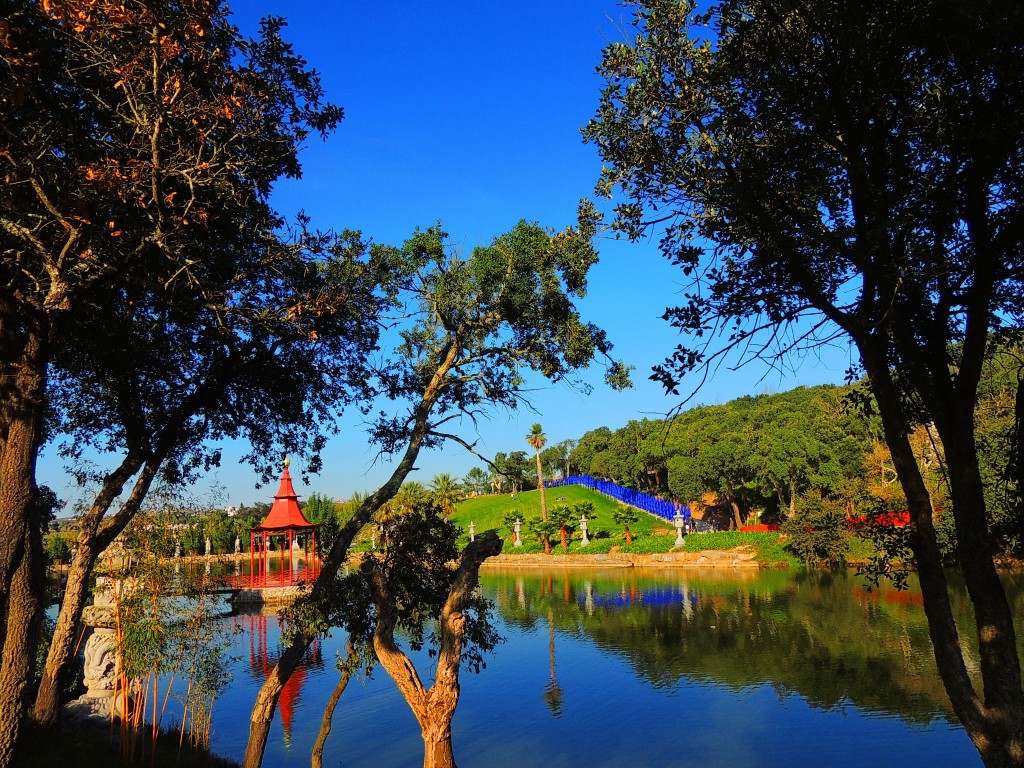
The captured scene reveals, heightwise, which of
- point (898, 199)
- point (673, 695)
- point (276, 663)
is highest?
point (898, 199)

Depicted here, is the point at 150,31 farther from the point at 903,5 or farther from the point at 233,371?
the point at 903,5

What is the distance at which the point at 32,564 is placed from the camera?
766 cm

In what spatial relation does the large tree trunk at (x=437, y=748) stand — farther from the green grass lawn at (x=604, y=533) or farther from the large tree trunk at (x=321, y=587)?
the green grass lawn at (x=604, y=533)

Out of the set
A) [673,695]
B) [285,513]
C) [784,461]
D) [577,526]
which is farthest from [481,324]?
[577,526]

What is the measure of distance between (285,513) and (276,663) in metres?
20.3

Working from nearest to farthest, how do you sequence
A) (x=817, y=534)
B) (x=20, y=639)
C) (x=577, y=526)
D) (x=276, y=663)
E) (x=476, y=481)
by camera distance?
1. (x=20, y=639)
2. (x=276, y=663)
3. (x=817, y=534)
4. (x=577, y=526)
5. (x=476, y=481)

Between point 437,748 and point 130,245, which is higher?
point 130,245

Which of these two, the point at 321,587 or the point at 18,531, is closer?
the point at 18,531

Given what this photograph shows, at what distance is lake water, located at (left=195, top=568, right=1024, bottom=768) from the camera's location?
1439 cm

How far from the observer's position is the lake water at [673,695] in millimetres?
14391

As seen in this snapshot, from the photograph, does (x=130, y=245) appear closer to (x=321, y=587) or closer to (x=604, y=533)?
(x=321, y=587)

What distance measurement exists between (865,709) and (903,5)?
Result: 15.6 m

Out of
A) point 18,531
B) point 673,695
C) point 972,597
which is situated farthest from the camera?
point 673,695

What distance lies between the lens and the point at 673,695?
18.1 meters
